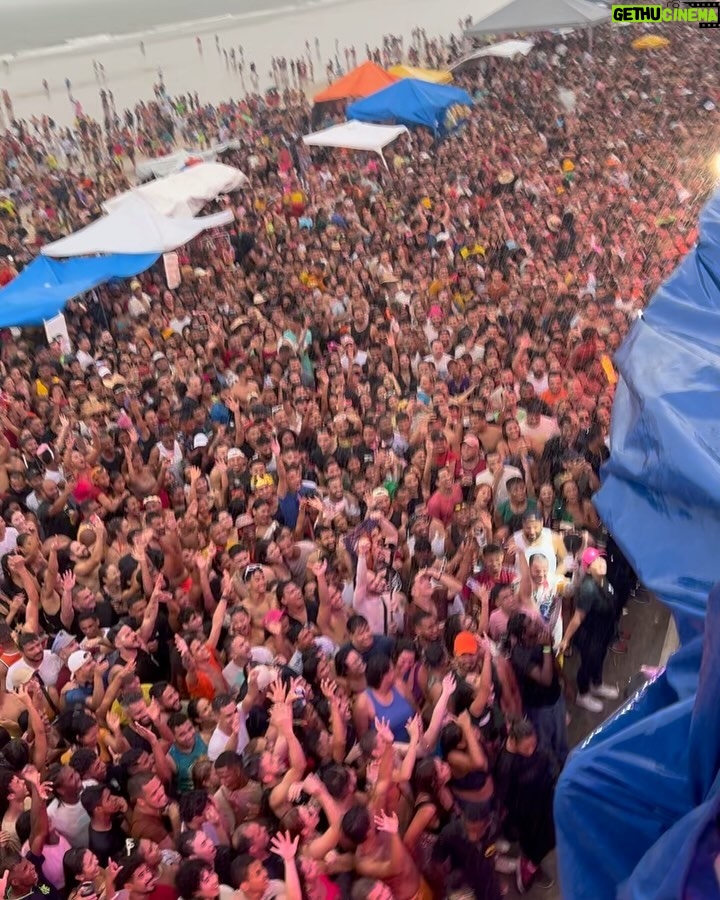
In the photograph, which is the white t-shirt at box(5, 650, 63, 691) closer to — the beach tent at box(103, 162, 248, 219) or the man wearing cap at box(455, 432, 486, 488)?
the man wearing cap at box(455, 432, 486, 488)

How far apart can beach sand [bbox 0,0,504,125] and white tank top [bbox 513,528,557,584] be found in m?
25.0

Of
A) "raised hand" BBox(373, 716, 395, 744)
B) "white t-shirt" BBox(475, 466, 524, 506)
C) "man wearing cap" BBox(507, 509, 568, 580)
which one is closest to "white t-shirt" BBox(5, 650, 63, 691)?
"raised hand" BBox(373, 716, 395, 744)

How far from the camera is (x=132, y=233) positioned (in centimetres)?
970

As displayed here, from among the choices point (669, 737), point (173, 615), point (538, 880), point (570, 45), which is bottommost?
point (538, 880)

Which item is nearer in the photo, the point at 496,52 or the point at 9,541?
the point at 9,541

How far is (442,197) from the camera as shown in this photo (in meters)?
12.2

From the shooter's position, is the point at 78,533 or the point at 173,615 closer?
the point at 173,615

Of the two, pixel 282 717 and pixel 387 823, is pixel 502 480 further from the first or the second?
pixel 387 823

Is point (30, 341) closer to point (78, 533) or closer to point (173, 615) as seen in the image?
point (78, 533)

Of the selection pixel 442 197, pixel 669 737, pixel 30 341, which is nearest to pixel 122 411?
pixel 30 341

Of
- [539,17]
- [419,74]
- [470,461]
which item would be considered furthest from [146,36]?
[470,461]

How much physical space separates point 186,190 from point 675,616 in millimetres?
9348

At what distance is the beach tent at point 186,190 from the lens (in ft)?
34.5

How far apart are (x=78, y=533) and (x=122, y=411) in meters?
2.09
